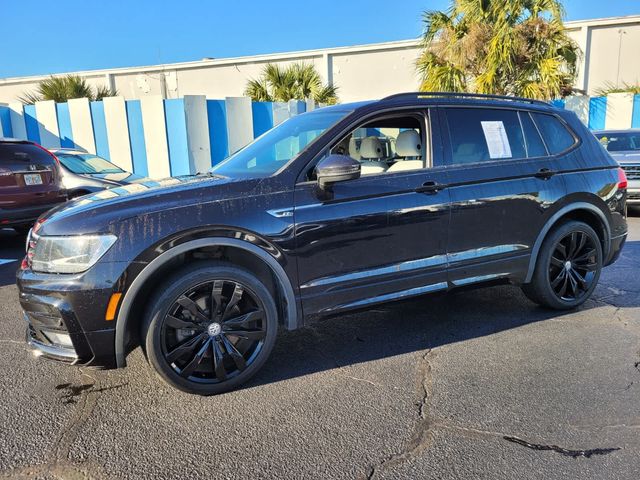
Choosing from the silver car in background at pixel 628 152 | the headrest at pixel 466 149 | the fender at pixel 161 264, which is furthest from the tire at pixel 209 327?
the silver car in background at pixel 628 152

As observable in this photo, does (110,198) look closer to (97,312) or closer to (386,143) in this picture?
(97,312)

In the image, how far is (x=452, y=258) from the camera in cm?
376

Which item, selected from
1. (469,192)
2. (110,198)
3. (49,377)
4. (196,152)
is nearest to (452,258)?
(469,192)

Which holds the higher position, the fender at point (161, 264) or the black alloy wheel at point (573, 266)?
the fender at point (161, 264)

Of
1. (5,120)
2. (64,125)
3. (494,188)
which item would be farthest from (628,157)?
(5,120)

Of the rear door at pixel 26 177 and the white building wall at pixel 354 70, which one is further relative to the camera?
the white building wall at pixel 354 70

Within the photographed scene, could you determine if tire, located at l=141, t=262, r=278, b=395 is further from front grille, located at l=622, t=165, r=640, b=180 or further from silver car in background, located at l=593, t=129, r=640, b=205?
front grille, located at l=622, t=165, r=640, b=180

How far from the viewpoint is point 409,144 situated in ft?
13.0

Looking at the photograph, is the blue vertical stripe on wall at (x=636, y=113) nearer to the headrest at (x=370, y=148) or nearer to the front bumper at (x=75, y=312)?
the headrest at (x=370, y=148)

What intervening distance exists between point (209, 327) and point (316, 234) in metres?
0.89

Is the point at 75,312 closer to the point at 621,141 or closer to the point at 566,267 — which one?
the point at 566,267

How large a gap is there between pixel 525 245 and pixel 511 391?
1443mm

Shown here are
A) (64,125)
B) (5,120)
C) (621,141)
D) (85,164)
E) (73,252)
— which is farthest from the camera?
(5,120)

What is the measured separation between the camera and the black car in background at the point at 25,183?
6824 mm
